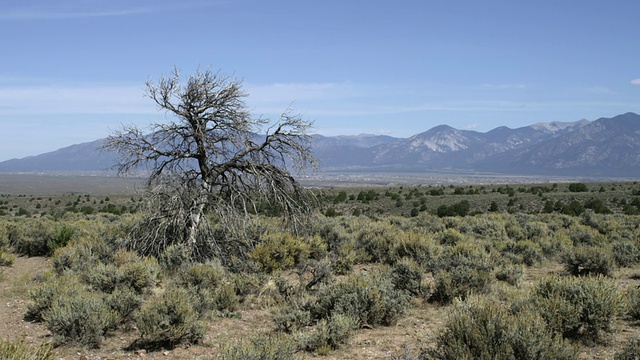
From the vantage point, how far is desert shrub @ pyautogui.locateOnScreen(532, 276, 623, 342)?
6.43 meters

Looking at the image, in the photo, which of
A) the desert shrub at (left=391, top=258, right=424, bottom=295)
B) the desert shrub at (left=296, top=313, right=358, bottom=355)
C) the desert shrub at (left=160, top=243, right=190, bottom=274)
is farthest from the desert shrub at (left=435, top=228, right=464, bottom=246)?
the desert shrub at (left=296, top=313, right=358, bottom=355)

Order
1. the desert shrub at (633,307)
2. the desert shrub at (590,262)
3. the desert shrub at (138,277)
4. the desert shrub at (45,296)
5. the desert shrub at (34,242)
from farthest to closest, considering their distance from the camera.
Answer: the desert shrub at (34,242), the desert shrub at (590,262), the desert shrub at (138,277), the desert shrub at (45,296), the desert shrub at (633,307)

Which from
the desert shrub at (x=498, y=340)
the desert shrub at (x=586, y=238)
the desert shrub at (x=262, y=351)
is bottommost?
the desert shrub at (x=586, y=238)

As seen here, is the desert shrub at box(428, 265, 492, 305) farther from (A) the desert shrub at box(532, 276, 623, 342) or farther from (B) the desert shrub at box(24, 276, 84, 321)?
(B) the desert shrub at box(24, 276, 84, 321)

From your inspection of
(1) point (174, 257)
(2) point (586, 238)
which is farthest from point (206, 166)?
(2) point (586, 238)

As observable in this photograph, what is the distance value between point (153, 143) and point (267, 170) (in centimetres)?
326

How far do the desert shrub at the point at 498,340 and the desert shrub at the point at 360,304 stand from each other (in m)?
2.38

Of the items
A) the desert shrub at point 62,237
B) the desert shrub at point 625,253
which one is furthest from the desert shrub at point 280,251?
the desert shrub at point 625,253

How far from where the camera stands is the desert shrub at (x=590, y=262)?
11000mm

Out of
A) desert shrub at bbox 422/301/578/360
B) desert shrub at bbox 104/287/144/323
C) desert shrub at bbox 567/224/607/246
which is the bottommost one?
desert shrub at bbox 567/224/607/246

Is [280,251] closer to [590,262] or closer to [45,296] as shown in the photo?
[45,296]

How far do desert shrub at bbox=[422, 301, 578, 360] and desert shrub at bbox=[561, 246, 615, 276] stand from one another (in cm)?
674

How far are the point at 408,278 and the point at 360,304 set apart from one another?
2.21 meters

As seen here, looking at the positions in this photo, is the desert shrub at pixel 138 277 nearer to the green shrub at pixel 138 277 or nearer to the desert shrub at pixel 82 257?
the green shrub at pixel 138 277
